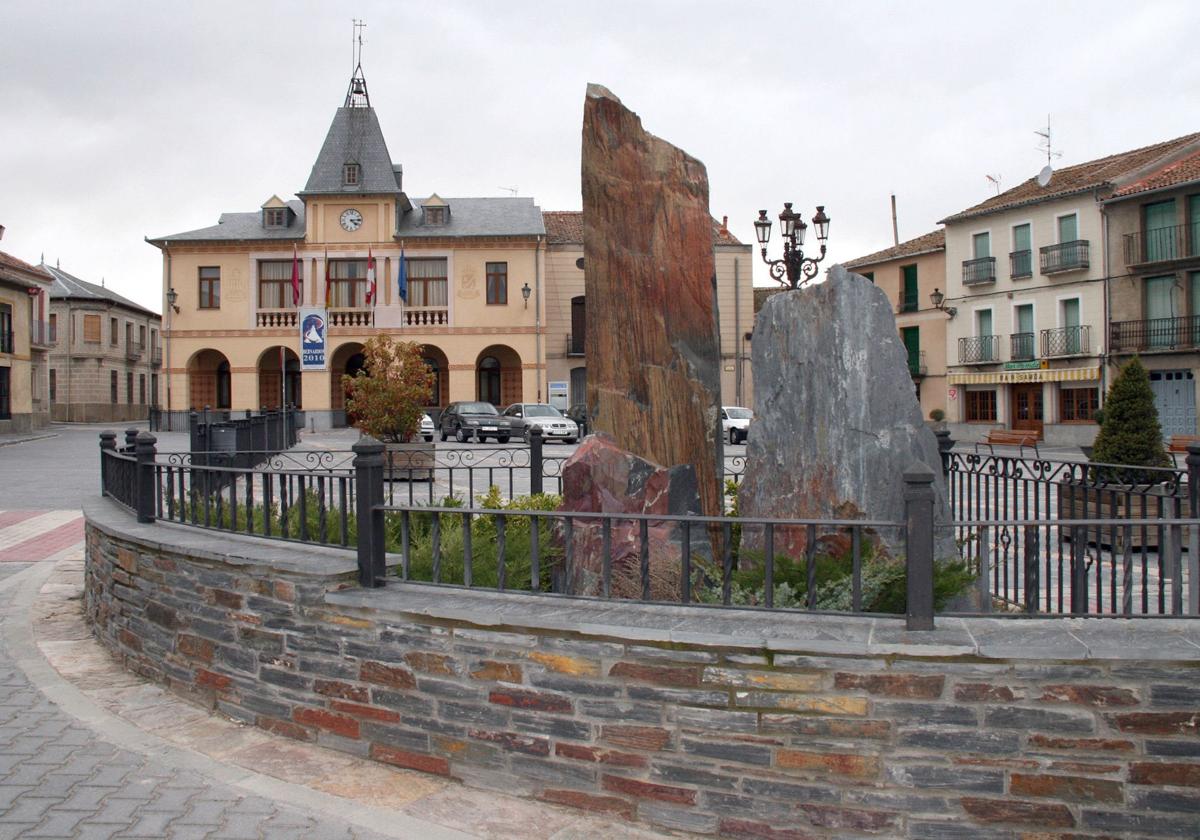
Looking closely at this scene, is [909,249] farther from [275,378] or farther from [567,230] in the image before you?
[275,378]

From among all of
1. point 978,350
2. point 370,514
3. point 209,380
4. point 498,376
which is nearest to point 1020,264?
point 978,350

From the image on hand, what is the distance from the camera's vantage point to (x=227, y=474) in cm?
686

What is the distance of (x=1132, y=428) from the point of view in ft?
31.0

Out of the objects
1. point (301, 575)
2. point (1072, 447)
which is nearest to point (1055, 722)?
point (301, 575)

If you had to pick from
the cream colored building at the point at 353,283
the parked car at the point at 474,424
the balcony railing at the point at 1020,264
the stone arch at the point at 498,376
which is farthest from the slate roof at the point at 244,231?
the balcony railing at the point at 1020,264

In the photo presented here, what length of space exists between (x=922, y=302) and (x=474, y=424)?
20.5 meters

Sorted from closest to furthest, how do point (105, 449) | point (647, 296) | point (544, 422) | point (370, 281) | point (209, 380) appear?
point (647, 296), point (105, 449), point (544, 422), point (370, 281), point (209, 380)

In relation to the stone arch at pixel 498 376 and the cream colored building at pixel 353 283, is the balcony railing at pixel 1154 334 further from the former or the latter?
the stone arch at pixel 498 376

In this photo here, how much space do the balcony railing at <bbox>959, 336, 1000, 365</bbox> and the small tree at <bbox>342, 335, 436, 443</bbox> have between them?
2607 centimetres

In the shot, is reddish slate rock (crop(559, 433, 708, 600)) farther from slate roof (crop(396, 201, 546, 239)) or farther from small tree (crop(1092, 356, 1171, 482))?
slate roof (crop(396, 201, 546, 239))

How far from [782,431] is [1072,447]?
29.4 m

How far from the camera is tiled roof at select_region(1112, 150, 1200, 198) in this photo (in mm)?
29531

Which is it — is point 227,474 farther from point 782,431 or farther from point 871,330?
point 871,330

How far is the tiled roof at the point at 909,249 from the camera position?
4003 cm
